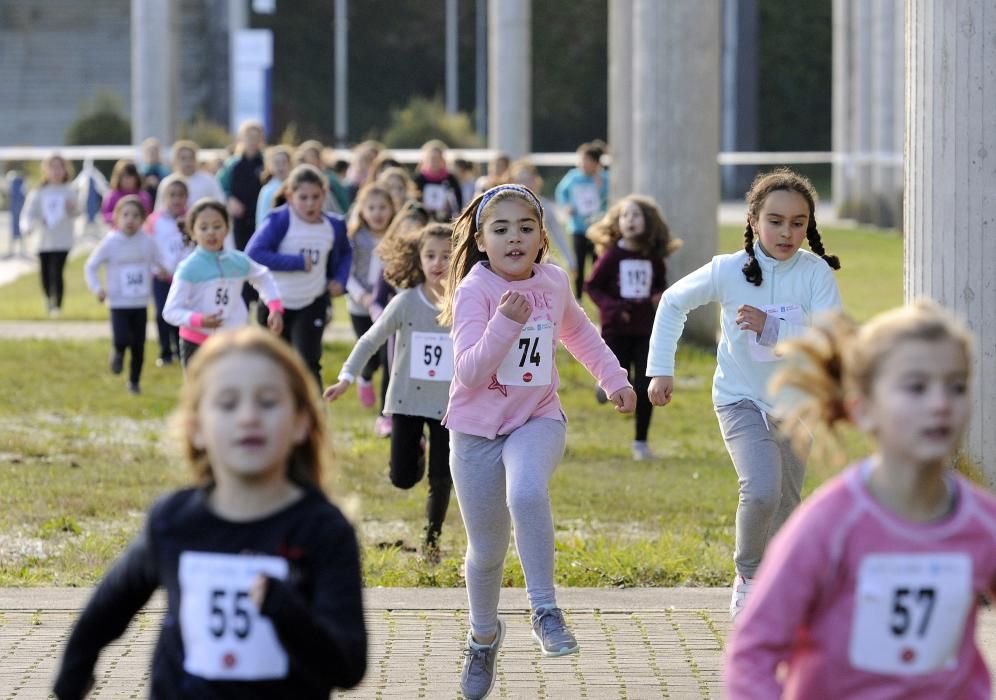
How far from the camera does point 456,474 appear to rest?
614 centimetres

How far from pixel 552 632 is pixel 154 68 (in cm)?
2645

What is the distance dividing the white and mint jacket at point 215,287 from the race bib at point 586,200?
11.7 meters

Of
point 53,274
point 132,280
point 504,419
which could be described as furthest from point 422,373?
point 53,274

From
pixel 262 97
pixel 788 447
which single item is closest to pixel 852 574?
pixel 788 447

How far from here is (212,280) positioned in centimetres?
1070

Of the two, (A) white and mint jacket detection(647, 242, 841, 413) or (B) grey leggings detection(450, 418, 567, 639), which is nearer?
(B) grey leggings detection(450, 418, 567, 639)

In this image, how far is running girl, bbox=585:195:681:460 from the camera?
12.3 metres

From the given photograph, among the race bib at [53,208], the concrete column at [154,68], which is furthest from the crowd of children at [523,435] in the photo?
the concrete column at [154,68]

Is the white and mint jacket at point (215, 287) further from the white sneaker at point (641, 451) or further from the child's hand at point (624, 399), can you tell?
the child's hand at point (624, 399)

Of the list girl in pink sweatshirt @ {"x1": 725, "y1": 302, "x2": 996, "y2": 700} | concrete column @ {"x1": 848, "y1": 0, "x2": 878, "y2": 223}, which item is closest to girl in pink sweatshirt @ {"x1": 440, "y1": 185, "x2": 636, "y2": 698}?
girl in pink sweatshirt @ {"x1": 725, "y1": 302, "x2": 996, "y2": 700}

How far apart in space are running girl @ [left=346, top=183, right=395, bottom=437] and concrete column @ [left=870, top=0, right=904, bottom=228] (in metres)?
27.3

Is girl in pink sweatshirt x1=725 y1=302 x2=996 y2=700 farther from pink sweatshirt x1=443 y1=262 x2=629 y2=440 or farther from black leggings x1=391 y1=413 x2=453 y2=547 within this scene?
black leggings x1=391 y1=413 x2=453 y2=547

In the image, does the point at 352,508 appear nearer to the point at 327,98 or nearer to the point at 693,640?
the point at 693,640

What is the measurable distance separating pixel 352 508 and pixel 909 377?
43.3 inches
